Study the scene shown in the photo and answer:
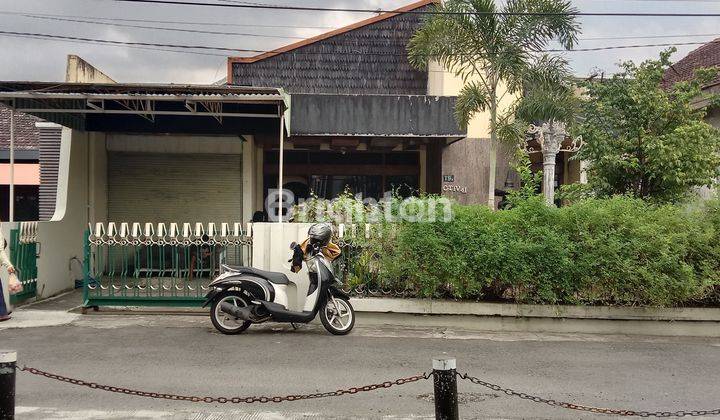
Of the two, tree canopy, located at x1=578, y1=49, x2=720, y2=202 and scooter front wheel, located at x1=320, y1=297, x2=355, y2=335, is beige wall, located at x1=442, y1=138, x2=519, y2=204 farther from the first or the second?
scooter front wheel, located at x1=320, y1=297, x2=355, y2=335

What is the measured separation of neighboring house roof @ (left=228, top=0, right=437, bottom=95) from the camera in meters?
19.4

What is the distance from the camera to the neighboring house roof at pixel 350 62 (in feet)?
63.8

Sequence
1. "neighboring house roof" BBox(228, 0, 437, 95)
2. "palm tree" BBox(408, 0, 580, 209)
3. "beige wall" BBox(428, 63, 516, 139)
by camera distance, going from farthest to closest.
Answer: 1. "neighboring house roof" BBox(228, 0, 437, 95)
2. "beige wall" BBox(428, 63, 516, 139)
3. "palm tree" BBox(408, 0, 580, 209)

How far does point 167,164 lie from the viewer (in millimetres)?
15203

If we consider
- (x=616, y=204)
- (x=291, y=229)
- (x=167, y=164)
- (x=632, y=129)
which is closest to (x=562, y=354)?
(x=616, y=204)

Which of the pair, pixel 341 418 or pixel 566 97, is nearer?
pixel 341 418

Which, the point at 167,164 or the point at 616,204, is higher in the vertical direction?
the point at 167,164

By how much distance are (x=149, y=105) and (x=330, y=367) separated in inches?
251

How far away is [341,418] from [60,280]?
8.25 meters

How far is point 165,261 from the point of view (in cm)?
1006

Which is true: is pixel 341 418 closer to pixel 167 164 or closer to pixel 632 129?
pixel 632 129

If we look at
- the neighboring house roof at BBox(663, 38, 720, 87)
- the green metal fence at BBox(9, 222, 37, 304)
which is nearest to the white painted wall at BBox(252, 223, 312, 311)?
the green metal fence at BBox(9, 222, 37, 304)

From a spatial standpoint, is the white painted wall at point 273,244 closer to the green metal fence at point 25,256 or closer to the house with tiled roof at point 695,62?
the green metal fence at point 25,256

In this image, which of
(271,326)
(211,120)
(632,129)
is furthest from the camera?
(211,120)
